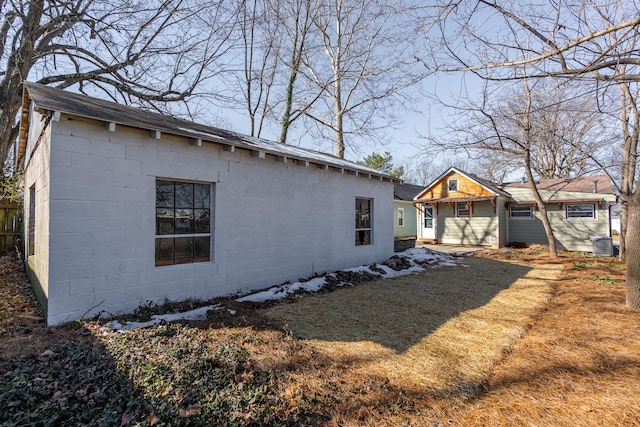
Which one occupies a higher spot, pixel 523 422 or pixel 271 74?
pixel 271 74

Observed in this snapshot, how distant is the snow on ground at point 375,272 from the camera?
19.2 feet

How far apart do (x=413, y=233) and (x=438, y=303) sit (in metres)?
17.1

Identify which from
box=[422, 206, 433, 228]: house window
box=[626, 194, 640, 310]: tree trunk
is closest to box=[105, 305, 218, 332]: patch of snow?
box=[626, 194, 640, 310]: tree trunk

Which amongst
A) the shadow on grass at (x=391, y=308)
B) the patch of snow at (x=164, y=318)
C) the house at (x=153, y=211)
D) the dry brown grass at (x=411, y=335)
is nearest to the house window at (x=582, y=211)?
the shadow on grass at (x=391, y=308)

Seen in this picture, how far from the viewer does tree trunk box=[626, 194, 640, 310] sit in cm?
514

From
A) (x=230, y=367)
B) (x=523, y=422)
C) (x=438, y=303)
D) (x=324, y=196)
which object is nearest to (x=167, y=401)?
(x=230, y=367)

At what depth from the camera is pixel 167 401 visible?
7.94ft

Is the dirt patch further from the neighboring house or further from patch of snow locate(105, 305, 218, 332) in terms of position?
the neighboring house

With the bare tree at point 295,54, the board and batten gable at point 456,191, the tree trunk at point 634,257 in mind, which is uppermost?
the bare tree at point 295,54

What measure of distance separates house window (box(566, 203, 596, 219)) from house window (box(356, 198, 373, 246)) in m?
12.2

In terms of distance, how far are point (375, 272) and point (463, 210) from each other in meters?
11.1

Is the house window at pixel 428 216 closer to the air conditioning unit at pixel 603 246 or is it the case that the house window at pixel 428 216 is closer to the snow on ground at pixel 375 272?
the snow on ground at pixel 375 272

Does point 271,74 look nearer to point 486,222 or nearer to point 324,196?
point 324,196

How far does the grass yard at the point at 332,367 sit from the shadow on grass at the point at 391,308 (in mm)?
42
